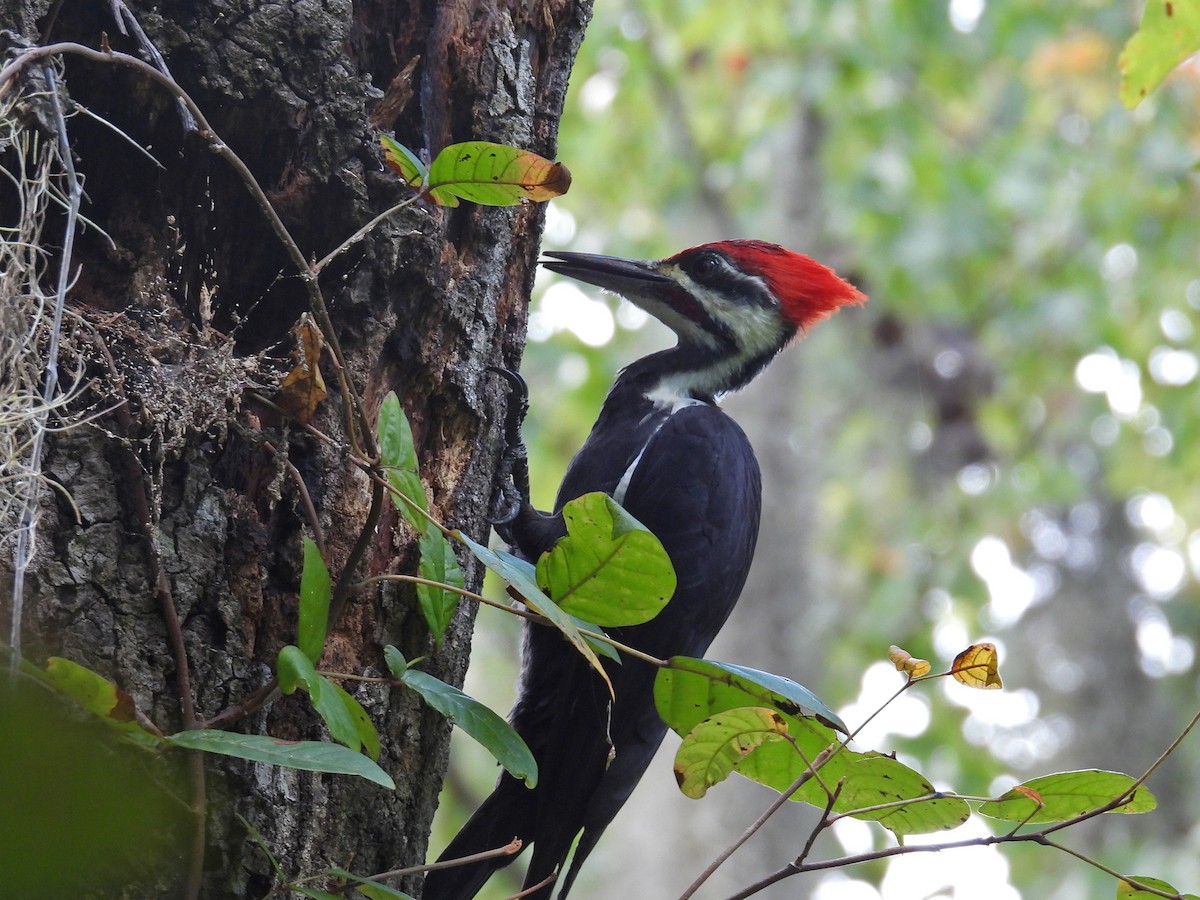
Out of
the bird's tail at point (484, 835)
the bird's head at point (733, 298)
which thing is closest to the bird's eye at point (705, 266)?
the bird's head at point (733, 298)

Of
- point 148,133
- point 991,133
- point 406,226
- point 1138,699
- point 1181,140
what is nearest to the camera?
point 148,133

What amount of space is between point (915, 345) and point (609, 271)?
6.49 meters

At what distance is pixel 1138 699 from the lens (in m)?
8.45

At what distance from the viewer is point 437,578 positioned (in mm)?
1288

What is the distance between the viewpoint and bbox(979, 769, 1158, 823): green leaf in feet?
3.95

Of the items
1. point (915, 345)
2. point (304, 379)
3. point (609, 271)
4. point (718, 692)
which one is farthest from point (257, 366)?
point (915, 345)

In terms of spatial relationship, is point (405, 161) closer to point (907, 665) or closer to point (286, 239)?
point (286, 239)

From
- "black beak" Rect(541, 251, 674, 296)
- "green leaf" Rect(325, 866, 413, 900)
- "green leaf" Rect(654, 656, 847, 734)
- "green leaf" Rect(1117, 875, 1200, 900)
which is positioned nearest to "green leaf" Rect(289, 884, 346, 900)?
"green leaf" Rect(325, 866, 413, 900)

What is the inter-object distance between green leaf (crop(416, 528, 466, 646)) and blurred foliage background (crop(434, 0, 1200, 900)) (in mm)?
3505

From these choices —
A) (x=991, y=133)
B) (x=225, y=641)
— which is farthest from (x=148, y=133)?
(x=991, y=133)

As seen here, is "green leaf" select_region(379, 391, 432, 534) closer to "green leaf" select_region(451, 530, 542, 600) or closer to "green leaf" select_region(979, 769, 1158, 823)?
"green leaf" select_region(451, 530, 542, 600)

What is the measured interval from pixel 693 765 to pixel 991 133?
7.47m

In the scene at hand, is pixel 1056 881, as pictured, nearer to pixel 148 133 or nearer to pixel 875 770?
pixel 875 770

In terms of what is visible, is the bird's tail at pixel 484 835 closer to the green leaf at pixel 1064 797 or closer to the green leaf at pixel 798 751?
the green leaf at pixel 798 751
